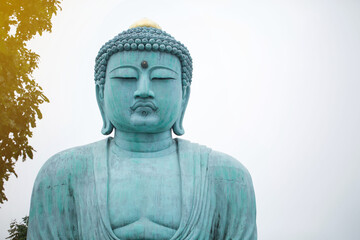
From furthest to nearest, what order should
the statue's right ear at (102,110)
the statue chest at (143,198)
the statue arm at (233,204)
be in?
the statue's right ear at (102,110) < the statue arm at (233,204) < the statue chest at (143,198)

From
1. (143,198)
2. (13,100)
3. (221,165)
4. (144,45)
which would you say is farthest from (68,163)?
(13,100)

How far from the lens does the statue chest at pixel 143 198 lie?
177 inches

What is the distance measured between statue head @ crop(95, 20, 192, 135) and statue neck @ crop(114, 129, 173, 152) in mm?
81

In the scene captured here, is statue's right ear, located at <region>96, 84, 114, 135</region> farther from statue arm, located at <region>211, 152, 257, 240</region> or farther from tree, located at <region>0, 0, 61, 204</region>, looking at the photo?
tree, located at <region>0, 0, 61, 204</region>

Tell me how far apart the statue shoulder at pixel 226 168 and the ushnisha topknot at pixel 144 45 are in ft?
2.97

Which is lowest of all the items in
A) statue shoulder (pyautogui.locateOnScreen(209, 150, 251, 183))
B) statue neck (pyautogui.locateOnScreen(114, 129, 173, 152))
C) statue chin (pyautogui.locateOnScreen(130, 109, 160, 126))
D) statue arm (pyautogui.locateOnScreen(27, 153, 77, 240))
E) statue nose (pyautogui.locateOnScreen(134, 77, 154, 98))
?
statue arm (pyautogui.locateOnScreen(27, 153, 77, 240))

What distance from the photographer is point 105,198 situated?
180 inches

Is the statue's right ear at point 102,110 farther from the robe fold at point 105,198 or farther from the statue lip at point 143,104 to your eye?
the statue lip at point 143,104

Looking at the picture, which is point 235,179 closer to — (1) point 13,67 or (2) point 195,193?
(2) point 195,193

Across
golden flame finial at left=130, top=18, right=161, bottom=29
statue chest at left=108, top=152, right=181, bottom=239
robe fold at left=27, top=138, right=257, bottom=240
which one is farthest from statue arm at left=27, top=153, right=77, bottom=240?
golden flame finial at left=130, top=18, right=161, bottom=29

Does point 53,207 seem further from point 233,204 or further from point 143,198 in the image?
point 233,204

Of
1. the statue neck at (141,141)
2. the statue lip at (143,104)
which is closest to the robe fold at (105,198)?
the statue neck at (141,141)

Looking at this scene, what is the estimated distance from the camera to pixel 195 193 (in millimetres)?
4703

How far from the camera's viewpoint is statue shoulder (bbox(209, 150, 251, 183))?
498 centimetres
